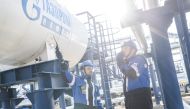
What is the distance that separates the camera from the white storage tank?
325 centimetres

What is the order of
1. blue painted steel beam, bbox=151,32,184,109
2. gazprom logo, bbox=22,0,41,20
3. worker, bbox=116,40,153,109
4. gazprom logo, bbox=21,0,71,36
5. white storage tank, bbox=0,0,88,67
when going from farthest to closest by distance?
worker, bbox=116,40,153,109 < gazprom logo, bbox=21,0,71,36 < gazprom logo, bbox=22,0,41,20 < white storage tank, bbox=0,0,88,67 < blue painted steel beam, bbox=151,32,184,109

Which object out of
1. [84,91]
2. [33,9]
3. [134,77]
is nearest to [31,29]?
[33,9]

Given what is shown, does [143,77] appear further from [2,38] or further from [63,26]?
[2,38]

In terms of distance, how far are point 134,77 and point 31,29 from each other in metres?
1.53

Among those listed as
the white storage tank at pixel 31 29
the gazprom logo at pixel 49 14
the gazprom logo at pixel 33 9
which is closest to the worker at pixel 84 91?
the white storage tank at pixel 31 29

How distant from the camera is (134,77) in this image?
13.0 ft

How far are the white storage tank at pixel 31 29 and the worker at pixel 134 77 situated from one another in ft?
Result: 3.58

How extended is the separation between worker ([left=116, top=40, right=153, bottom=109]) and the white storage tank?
1.09 m

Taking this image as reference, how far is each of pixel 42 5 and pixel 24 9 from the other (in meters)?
0.47

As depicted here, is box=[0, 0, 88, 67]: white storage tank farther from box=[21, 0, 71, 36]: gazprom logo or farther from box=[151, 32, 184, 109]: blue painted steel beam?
box=[151, 32, 184, 109]: blue painted steel beam

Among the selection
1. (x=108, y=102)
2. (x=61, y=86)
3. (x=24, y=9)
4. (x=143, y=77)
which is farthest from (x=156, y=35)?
(x=108, y=102)

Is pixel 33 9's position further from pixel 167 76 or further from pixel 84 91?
pixel 84 91

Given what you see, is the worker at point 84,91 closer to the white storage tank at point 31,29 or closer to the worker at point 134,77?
the white storage tank at point 31,29

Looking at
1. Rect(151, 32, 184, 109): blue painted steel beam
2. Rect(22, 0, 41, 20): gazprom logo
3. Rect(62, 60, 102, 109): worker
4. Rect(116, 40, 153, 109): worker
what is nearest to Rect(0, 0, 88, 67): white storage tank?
Rect(22, 0, 41, 20): gazprom logo
